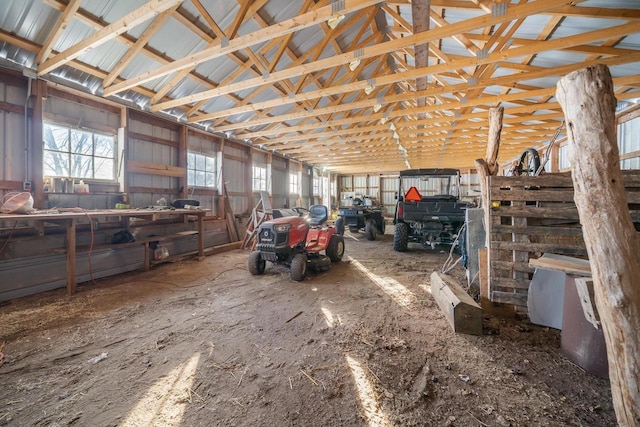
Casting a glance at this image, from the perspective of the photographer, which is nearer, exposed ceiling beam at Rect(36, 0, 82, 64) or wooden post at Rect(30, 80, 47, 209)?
exposed ceiling beam at Rect(36, 0, 82, 64)

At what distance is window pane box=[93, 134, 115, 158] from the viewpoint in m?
4.36

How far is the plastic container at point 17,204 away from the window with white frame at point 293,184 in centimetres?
825

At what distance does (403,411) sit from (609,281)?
1242mm

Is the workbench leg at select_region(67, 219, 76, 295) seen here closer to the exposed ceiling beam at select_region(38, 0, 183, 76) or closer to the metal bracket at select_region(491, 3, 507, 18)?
the exposed ceiling beam at select_region(38, 0, 183, 76)

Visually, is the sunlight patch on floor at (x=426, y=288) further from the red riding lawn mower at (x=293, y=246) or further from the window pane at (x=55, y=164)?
the window pane at (x=55, y=164)

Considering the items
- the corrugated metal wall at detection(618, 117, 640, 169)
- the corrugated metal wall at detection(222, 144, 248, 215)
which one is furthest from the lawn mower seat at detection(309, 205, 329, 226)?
the corrugated metal wall at detection(618, 117, 640, 169)

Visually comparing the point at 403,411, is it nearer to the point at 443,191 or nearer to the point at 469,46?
the point at 469,46

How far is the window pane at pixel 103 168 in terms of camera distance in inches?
171

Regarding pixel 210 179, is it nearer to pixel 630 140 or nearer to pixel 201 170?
pixel 201 170

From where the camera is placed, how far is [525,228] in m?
2.50

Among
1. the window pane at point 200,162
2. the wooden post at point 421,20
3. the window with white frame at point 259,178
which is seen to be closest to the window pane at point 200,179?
the window pane at point 200,162

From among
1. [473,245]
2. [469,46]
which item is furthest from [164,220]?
[469,46]

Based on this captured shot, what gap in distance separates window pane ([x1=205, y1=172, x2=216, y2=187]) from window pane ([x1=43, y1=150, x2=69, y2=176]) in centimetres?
289

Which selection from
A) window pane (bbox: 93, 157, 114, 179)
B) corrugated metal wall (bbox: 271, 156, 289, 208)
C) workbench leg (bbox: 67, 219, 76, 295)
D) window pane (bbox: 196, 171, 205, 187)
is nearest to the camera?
workbench leg (bbox: 67, 219, 76, 295)
